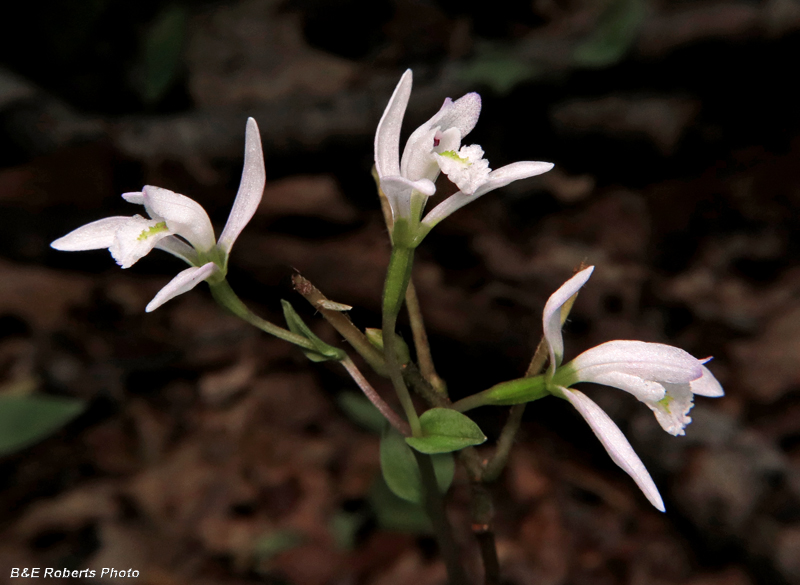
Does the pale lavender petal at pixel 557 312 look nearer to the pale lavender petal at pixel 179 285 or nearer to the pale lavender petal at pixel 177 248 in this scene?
the pale lavender petal at pixel 179 285

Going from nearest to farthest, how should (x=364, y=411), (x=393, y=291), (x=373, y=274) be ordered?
(x=393, y=291) < (x=364, y=411) < (x=373, y=274)

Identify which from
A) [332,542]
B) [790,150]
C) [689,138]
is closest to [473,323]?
[332,542]

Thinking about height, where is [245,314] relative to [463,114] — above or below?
below

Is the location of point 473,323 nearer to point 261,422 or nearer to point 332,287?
point 332,287

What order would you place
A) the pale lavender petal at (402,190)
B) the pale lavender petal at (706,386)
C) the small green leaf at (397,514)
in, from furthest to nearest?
the small green leaf at (397,514) → the pale lavender petal at (706,386) → the pale lavender petal at (402,190)

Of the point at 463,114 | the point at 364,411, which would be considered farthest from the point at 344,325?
the point at 364,411

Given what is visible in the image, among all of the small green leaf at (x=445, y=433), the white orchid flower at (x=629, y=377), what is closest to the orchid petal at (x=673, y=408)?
the white orchid flower at (x=629, y=377)

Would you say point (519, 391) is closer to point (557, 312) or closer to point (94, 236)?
point (557, 312)

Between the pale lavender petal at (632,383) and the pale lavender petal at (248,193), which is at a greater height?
the pale lavender petal at (248,193)
